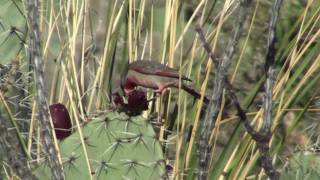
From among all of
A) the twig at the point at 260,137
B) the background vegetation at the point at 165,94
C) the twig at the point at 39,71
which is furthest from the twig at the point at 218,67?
the background vegetation at the point at 165,94

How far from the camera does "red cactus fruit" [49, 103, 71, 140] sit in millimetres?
1892

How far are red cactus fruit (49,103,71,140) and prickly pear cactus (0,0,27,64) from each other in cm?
30

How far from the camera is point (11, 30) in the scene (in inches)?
84.7

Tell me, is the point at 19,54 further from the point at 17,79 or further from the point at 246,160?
the point at 246,160

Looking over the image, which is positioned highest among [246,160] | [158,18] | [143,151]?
[158,18]

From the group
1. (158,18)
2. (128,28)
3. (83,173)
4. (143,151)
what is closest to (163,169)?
(143,151)

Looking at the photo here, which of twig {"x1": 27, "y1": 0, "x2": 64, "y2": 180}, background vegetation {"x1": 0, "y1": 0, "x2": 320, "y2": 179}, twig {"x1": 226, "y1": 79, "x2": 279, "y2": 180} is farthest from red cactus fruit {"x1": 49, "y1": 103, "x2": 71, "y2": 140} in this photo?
twig {"x1": 226, "y1": 79, "x2": 279, "y2": 180}

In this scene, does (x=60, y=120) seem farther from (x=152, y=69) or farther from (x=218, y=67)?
(x=218, y=67)

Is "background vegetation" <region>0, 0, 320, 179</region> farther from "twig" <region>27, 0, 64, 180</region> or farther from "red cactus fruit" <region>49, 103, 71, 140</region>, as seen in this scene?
A: "twig" <region>27, 0, 64, 180</region>

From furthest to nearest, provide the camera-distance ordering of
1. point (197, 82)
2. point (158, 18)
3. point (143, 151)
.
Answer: point (158, 18)
point (197, 82)
point (143, 151)

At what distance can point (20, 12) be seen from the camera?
7.06 ft

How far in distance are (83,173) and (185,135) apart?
0.42m

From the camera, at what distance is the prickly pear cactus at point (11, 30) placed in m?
2.14

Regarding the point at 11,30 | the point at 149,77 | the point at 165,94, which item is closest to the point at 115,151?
the point at 149,77
